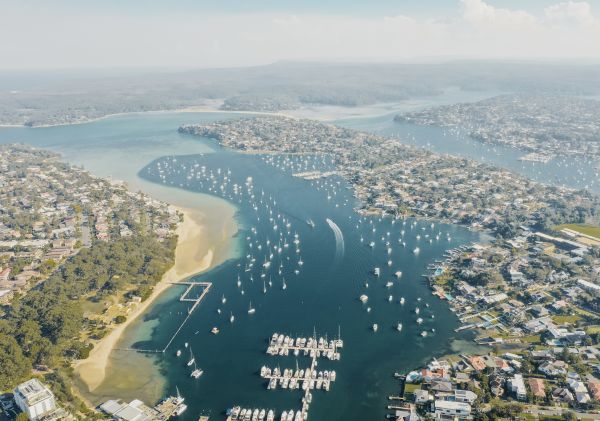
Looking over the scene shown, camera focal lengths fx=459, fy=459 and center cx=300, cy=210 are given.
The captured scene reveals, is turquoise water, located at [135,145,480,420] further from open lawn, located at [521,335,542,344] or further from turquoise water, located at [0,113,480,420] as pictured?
open lawn, located at [521,335,542,344]

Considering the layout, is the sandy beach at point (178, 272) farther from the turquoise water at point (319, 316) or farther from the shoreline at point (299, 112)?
the shoreline at point (299, 112)

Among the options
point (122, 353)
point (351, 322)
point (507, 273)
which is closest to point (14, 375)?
point (122, 353)

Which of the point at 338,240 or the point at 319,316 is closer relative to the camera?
the point at 319,316

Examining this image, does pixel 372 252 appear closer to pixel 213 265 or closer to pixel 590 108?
pixel 213 265

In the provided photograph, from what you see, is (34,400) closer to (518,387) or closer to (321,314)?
(321,314)

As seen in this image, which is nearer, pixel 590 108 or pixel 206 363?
pixel 206 363

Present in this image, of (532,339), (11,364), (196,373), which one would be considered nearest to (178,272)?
(196,373)

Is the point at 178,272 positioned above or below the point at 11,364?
below
